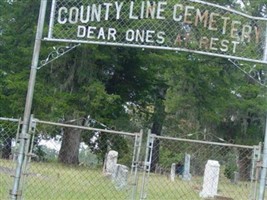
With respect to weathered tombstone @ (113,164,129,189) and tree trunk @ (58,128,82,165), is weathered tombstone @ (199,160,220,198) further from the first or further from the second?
tree trunk @ (58,128,82,165)

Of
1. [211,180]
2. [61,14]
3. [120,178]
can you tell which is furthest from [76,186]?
[61,14]

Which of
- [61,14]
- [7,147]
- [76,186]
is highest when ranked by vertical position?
[61,14]

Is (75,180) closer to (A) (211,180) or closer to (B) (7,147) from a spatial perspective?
(A) (211,180)

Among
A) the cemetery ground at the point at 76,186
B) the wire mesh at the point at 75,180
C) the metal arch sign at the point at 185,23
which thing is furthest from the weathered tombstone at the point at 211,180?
the metal arch sign at the point at 185,23

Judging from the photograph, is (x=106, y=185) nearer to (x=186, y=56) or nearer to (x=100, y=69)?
(x=100, y=69)

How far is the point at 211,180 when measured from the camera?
14.8m

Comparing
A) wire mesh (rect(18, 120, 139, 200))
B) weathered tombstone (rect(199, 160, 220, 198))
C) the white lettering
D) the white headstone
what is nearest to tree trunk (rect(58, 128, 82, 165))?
wire mesh (rect(18, 120, 139, 200))

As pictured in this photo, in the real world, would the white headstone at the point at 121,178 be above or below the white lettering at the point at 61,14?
below

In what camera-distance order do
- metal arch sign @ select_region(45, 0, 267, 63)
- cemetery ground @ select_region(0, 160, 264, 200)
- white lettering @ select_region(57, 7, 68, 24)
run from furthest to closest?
1. cemetery ground @ select_region(0, 160, 264, 200)
2. white lettering @ select_region(57, 7, 68, 24)
3. metal arch sign @ select_region(45, 0, 267, 63)

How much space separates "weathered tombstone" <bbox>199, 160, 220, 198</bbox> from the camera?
47.0 feet

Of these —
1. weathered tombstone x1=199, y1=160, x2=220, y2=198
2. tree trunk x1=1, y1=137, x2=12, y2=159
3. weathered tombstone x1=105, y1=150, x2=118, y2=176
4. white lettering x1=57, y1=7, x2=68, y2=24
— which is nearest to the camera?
white lettering x1=57, y1=7, x2=68, y2=24

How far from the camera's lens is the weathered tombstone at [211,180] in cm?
1434

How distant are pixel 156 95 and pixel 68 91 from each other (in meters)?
6.96

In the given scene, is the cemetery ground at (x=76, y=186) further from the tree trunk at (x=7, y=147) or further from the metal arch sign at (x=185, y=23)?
the metal arch sign at (x=185, y=23)
